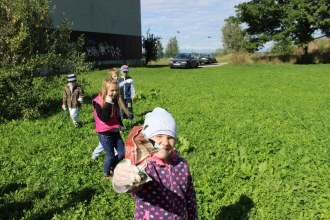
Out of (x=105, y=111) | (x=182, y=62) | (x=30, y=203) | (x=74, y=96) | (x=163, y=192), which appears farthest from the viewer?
(x=182, y=62)

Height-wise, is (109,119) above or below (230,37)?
below

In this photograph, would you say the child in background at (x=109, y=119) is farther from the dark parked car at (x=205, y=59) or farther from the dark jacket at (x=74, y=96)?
the dark parked car at (x=205, y=59)

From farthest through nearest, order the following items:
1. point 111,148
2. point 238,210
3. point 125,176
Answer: point 111,148, point 238,210, point 125,176

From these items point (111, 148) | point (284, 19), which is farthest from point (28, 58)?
point (284, 19)

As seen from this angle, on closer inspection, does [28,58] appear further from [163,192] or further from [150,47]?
[150,47]

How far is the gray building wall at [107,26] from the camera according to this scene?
105ft

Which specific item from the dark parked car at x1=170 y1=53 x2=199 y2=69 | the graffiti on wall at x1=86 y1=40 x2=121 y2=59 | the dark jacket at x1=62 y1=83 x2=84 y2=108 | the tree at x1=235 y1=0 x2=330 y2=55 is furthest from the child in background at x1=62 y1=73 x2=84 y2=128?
the tree at x1=235 y1=0 x2=330 y2=55

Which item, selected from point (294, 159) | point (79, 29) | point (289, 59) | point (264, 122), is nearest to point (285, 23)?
point (289, 59)

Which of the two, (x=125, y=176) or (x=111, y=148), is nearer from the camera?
(x=125, y=176)

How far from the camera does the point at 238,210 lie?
16.0 feet

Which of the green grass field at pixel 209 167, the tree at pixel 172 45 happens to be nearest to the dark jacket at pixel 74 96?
the green grass field at pixel 209 167

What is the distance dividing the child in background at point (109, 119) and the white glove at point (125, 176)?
322 centimetres

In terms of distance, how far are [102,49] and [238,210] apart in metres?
33.1

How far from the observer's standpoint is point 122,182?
2.08m
